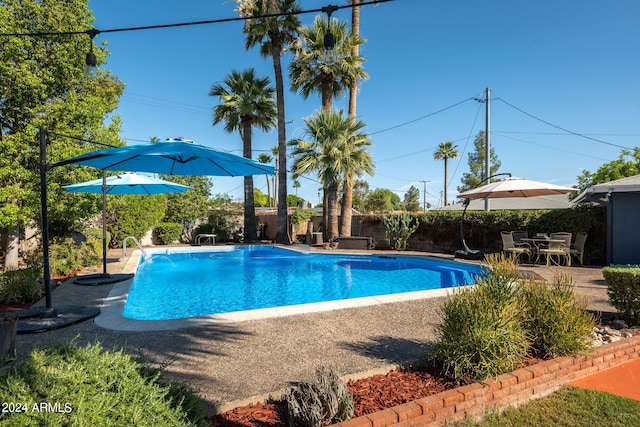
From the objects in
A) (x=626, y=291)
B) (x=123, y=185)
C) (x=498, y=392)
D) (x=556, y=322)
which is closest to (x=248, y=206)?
(x=123, y=185)

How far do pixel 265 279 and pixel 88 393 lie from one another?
9.11m

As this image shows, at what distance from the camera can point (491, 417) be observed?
286 centimetres

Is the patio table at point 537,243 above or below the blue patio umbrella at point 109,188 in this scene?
below

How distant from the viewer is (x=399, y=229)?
15617 millimetres

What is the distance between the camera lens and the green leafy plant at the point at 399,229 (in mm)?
15477

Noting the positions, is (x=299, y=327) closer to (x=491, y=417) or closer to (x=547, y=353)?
(x=491, y=417)

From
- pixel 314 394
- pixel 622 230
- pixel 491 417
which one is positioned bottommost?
pixel 491 417

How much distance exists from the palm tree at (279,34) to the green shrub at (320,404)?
51.4 feet

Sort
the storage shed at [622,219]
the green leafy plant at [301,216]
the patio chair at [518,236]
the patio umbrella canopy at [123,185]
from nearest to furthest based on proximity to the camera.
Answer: the patio umbrella canopy at [123,185]
the storage shed at [622,219]
the patio chair at [518,236]
the green leafy plant at [301,216]

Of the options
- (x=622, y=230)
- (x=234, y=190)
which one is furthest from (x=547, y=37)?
(x=234, y=190)

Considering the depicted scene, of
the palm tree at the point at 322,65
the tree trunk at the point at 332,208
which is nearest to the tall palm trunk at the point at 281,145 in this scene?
the palm tree at the point at 322,65

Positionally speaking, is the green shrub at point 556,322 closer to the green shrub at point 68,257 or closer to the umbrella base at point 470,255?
the umbrella base at point 470,255

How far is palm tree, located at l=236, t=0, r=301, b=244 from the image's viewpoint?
17.8 metres

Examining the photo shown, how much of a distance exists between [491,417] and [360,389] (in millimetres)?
1079
